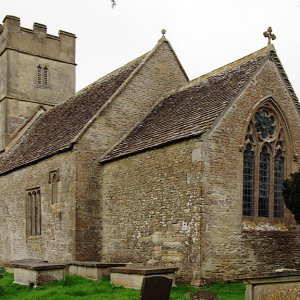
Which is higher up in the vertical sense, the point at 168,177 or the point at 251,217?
the point at 168,177

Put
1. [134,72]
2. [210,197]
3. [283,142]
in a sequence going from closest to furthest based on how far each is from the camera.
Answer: [210,197]
[283,142]
[134,72]

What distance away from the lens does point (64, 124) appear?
24703mm

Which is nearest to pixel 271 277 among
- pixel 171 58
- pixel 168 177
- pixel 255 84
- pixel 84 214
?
pixel 168 177

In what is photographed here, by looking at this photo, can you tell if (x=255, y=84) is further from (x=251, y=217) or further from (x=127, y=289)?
(x=127, y=289)

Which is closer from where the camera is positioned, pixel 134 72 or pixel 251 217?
pixel 251 217

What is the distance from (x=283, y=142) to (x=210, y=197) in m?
4.31

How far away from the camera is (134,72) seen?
2234cm

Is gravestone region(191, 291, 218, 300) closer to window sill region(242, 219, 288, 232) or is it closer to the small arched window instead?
window sill region(242, 219, 288, 232)

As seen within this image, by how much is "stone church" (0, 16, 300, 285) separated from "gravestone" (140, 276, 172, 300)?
4691 millimetres

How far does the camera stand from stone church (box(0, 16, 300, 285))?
1605 centimetres

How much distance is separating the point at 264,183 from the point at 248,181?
0.83 metres

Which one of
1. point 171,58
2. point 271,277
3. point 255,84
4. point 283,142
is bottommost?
point 271,277

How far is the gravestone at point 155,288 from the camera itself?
1044 cm

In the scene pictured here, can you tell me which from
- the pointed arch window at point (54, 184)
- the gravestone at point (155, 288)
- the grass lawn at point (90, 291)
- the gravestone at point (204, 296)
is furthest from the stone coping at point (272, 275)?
the pointed arch window at point (54, 184)
